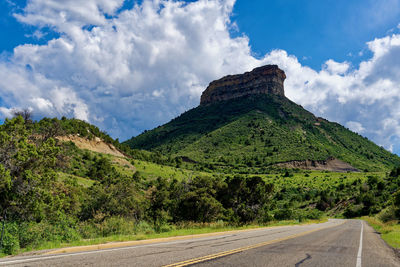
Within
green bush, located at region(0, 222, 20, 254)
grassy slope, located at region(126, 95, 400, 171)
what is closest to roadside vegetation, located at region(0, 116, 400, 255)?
green bush, located at region(0, 222, 20, 254)

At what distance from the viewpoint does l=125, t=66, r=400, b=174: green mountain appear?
101 m

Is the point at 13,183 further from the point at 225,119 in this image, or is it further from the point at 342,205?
the point at 225,119

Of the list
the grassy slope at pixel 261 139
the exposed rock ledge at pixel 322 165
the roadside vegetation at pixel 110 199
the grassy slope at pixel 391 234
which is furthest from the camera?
the grassy slope at pixel 261 139

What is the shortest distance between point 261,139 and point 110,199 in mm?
95873

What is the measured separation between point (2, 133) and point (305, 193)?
68.7 meters

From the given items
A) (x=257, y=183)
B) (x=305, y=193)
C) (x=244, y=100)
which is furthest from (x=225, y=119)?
(x=257, y=183)

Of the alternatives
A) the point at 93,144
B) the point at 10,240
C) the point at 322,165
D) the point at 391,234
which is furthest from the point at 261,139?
the point at 10,240

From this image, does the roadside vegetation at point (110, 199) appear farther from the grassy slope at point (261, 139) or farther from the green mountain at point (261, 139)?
the grassy slope at point (261, 139)

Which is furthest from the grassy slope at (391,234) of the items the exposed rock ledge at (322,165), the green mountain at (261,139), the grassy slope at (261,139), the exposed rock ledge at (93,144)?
the exposed rock ledge at (322,165)

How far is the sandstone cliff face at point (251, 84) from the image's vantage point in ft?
571

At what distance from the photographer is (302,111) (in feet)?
485

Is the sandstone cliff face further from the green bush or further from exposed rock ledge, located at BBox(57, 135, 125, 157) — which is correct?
the green bush

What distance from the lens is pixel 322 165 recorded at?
100 m

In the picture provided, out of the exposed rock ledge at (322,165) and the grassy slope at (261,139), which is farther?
the grassy slope at (261,139)
